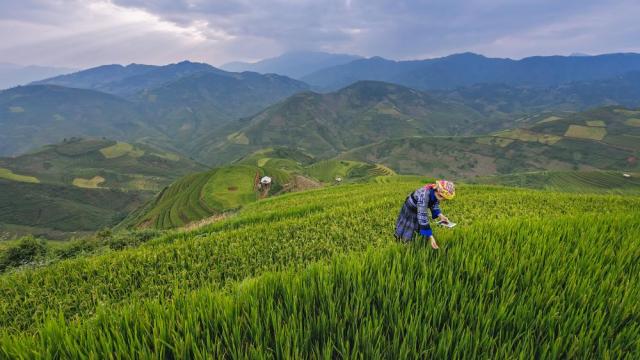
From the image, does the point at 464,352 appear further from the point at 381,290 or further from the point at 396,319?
the point at 381,290

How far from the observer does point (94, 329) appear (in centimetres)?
379

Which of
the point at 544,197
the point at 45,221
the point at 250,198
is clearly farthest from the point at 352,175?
the point at 45,221

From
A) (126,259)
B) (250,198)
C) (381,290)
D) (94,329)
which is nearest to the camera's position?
(94,329)

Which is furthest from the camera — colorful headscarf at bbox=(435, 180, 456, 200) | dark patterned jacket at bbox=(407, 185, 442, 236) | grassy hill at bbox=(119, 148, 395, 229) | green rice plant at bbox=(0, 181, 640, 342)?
Result: grassy hill at bbox=(119, 148, 395, 229)

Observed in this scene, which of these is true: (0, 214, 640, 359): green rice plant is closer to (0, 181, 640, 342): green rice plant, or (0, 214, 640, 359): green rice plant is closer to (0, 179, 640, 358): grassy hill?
(0, 179, 640, 358): grassy hill

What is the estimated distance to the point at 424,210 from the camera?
23.6 feet

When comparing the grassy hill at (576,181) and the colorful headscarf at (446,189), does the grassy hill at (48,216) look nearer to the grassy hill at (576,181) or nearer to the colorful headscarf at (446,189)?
the colorful headscarf at (446,189)

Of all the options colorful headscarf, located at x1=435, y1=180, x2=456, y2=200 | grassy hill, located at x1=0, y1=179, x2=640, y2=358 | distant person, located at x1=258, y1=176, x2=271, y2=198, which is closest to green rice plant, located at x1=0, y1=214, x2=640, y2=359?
grassy hill, located at x1=0, y1=179, x2=640, y2=358

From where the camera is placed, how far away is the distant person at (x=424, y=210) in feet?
22.4

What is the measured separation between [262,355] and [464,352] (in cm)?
→ 204

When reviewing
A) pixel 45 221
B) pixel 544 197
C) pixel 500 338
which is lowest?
pixel 45 221

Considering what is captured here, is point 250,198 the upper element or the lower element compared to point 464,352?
lower

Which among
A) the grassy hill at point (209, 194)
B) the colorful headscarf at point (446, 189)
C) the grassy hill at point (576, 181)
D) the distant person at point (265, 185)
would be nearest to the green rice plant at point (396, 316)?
the colorful headscarf at point (446, 189)

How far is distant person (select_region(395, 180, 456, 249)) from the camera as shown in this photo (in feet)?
22.4
